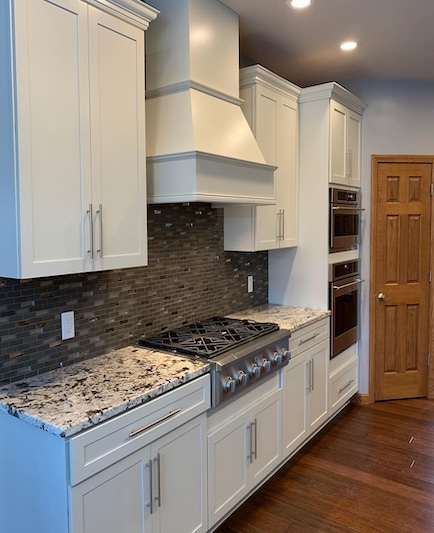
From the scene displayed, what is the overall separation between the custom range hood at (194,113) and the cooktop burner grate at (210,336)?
29.1 inches

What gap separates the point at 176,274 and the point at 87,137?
1135 millimetres

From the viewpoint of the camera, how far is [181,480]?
1960 millimetres

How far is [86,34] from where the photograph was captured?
180cm

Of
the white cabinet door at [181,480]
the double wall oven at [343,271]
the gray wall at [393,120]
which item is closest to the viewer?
the white cabinet door at [181,480]

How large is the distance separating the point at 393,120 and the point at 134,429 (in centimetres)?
337

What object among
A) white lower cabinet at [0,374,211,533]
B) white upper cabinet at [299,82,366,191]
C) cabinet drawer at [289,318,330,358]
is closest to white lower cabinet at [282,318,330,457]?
cabinet drawer at [289,318,330,358]

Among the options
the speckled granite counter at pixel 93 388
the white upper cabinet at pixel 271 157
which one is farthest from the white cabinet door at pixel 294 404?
the speckled granite counter at pixel 93 388

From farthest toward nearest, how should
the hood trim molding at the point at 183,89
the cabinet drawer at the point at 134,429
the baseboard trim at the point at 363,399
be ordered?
1. the baseboard trim at the point at 363,399
2. the hood trim molding at the point at 183,89
3. the cabinet drawer at the point at 134,429

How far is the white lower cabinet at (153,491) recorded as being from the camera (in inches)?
61.5

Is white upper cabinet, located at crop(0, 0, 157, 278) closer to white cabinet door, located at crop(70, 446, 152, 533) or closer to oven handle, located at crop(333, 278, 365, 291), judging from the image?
white cabinet door, located at crop(70, 446, 152, 533)

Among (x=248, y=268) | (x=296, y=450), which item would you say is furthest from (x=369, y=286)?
(x=296, y=450)

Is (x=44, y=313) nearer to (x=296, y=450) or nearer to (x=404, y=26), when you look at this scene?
(x=296, y=450)

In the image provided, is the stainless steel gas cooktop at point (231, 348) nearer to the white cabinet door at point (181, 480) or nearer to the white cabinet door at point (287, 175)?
the white cabinet door at point (181, 480)

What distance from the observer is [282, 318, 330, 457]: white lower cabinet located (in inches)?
113
